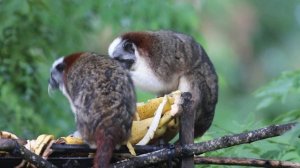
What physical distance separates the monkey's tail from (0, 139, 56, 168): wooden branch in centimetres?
23

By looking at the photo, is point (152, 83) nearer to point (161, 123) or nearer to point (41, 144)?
point (161, 123)

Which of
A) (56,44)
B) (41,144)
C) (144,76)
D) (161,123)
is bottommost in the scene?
(41,144)

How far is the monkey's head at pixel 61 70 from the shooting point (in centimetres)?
492

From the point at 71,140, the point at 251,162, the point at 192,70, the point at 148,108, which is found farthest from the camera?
the point at 192,70

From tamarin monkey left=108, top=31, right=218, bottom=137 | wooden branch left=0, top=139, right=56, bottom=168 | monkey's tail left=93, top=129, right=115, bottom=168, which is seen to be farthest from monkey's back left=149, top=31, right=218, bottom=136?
wooden branch left=0, top=139, right=56, bottom=168

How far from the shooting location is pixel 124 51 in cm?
603

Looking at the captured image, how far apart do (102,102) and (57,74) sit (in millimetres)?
799

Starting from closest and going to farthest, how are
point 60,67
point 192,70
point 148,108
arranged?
1. point 148,108
2. point 60,67
3. point 192,70

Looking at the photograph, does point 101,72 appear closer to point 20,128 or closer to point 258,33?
point 20,128

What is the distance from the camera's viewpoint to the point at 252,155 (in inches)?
205

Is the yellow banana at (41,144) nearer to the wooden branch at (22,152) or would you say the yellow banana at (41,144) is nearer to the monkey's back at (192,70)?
the wooden branch at (22,152)

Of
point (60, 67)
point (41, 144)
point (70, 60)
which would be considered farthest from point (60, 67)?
point (41, 144)

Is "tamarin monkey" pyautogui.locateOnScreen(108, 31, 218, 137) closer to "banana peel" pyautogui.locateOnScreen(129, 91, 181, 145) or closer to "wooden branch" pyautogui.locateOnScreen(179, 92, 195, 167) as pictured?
"banana peel" pyautogui.locateOnScreen(129, 91, 181, 145)

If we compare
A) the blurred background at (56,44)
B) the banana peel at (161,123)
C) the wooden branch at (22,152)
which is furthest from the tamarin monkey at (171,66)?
the wooden branch at (22,152)
